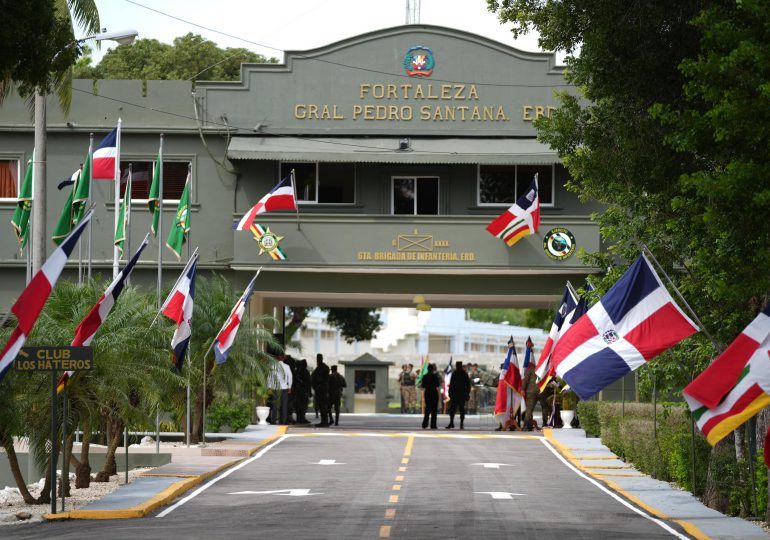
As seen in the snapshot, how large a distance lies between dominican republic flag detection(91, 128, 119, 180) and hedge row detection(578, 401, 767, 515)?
480 inches

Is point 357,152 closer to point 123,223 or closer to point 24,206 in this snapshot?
point 123,223

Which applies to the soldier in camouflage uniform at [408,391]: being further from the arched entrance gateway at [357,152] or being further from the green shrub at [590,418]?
the green shrub at [590,418]

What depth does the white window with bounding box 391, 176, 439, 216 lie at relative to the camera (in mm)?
36969

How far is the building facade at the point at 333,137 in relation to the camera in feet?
118

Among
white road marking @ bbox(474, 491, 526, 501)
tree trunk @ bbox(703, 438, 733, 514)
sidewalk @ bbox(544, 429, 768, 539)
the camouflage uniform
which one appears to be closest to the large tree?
tree trunk @ bbox(703, 438, 733, 514)

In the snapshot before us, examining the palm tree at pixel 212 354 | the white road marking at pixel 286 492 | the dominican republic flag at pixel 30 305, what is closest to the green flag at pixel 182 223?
the palm tree at pixel 212 354

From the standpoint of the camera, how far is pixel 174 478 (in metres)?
21.4

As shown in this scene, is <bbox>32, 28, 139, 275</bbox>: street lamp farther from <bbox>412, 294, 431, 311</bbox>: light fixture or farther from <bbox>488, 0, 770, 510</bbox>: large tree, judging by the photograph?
<bbox>412, 294, 431, 311</bbox>: light fixture

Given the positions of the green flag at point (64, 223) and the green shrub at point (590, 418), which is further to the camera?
the green shrub at point (590, 418)

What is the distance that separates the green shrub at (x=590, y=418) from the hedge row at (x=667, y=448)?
72cm

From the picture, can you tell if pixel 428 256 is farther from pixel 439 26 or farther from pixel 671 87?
pixel 671 87

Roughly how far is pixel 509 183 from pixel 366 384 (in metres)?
20.8

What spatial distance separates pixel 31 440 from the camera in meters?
18.7

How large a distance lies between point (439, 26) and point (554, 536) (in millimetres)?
23455
